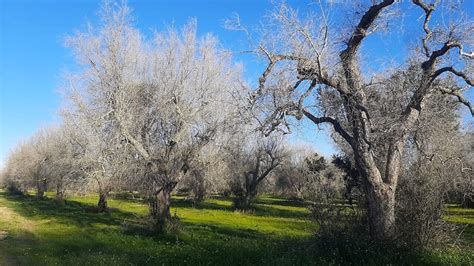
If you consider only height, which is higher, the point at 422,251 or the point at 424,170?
the point at 424,170

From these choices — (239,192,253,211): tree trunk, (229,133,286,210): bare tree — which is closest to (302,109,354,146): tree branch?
(229,133,286,210): bare tree

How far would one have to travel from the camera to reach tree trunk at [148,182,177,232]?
2346 centimetres

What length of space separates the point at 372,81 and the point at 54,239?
51.0 feet

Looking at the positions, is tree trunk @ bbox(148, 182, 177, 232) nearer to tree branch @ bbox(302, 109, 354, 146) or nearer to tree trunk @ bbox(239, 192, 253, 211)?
tree branch @ bbox(302, 109, 354, 146)

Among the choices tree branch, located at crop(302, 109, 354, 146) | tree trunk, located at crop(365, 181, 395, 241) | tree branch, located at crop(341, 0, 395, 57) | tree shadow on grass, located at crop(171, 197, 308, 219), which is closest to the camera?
tree trunk, located at crop(365, 181, 395, 241)

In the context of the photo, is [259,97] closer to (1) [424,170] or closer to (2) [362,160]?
(2) [362,160]

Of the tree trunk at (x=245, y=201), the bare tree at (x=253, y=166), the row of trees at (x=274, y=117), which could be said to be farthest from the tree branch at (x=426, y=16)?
the tree trunk at (x=245, y=201)

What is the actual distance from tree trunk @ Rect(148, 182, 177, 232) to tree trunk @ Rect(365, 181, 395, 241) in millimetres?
12227

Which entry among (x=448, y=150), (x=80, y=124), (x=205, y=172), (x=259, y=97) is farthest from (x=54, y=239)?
(x=448, y=150)

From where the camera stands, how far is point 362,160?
564 inches

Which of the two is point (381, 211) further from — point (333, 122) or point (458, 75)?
point (458, 75)

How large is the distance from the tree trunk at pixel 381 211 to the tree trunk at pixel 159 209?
1223cm

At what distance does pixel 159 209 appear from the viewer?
2430 cm

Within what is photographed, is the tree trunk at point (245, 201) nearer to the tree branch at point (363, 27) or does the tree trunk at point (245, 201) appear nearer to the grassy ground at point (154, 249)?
the grassy ground at point (154, 249)
